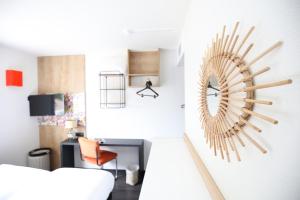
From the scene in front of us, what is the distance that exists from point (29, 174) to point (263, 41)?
233 cm

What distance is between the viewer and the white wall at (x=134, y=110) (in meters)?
2.79

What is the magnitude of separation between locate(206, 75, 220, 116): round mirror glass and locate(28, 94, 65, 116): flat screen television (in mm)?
2880

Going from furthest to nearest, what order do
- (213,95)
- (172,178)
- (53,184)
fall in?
(53,184) → (172,178) → (213,95)

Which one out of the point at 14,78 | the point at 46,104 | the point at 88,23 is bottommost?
the point at 46,104

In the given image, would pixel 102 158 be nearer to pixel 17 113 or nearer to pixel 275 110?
pixel 17 113

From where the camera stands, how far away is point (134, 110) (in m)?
2.87

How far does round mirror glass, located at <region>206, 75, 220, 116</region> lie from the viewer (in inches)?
28.5

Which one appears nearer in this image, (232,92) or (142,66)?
(232,92)

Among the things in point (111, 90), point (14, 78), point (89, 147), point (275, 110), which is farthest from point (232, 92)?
point (14, 78)

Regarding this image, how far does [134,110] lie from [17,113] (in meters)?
2.07

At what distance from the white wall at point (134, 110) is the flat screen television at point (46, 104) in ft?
1.71

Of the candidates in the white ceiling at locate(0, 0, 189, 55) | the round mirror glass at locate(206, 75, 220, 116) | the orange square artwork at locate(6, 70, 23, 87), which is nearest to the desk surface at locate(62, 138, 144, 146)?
the orange square artwork at locate(6, 70, 23, 87)

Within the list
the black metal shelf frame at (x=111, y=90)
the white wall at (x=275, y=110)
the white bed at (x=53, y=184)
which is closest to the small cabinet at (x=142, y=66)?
the black metal shelf frame at (x=111, y=90)

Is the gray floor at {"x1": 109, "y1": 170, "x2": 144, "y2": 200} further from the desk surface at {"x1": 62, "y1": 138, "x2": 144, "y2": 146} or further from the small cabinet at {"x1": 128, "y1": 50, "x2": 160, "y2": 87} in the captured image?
the small cabinet at {"x1": 128, "y1": 50, "x2": 160, "y2": 87}
